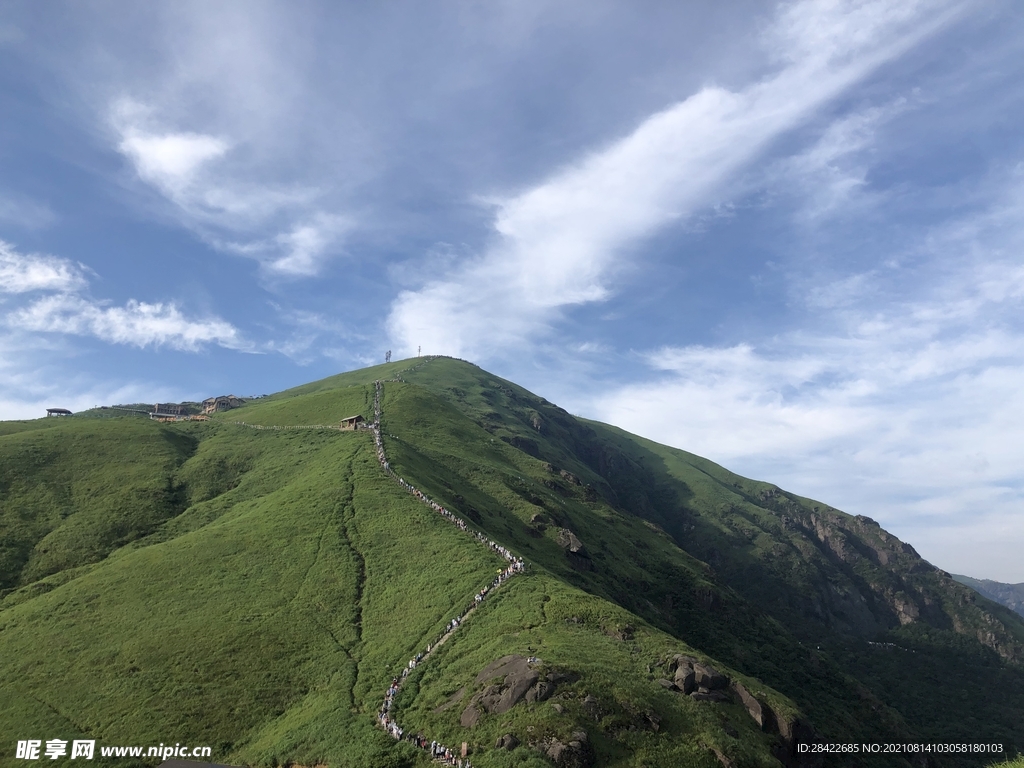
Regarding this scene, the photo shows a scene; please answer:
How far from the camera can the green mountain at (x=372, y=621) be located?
39094 millimetres

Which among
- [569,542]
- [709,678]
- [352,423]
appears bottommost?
[709,678]

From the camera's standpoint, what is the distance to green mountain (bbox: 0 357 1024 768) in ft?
128

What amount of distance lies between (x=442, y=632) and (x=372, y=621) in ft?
27.0

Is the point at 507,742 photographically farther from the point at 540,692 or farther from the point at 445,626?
the point at 445,626

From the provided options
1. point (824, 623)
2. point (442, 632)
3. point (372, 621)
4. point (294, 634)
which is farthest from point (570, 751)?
point (824, 623)

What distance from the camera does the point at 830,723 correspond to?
76.0m

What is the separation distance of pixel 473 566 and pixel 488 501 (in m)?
→ 34.4

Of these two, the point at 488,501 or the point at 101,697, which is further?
the point at 488,501

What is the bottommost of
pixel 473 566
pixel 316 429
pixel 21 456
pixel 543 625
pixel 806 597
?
pixel 806 597

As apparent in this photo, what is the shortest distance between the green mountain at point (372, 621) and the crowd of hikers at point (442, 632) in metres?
0.38

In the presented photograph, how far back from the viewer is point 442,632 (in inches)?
2037

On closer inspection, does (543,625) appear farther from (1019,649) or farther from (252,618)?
(1019,649)

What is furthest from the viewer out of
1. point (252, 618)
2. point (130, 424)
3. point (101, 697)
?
point (130, 424)

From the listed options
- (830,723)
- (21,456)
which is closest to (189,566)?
(21,456)
